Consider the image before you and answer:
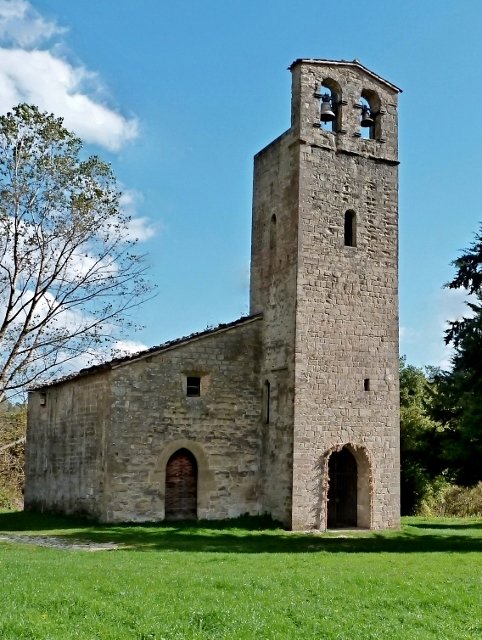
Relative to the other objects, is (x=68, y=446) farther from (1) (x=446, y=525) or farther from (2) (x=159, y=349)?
(1) (x=446, y=525)

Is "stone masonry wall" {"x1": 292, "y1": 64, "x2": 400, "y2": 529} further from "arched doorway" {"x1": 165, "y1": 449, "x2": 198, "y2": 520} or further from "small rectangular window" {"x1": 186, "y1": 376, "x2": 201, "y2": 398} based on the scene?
"arched doorway" {"x1": 165, "y1": 449, "x2": 198, "y2": 520}

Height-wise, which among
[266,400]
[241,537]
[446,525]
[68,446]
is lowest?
[446,525]

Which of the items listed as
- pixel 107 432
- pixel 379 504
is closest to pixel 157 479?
pixel 107 432

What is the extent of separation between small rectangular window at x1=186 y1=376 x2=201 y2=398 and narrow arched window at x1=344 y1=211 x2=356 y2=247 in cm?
589

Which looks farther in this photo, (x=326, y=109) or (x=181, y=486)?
(x=326, y=109)

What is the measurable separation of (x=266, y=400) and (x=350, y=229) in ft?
18.4

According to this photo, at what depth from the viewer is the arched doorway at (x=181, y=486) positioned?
2142 centimetres

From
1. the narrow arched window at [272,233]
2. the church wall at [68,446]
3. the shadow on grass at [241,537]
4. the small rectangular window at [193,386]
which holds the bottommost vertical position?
the shadow on grass at [241,537]

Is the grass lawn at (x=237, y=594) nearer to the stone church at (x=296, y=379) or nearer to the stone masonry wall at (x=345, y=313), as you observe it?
the stone church at (x=296, y=379)

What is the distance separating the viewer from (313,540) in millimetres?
18641

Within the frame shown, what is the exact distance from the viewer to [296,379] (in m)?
21.0

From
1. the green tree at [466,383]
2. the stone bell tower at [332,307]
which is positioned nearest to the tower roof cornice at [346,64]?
the stone bell tower at [332,307]

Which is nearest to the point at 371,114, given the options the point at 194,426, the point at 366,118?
the point at 366,118

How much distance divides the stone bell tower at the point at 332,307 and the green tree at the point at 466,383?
296 cm
